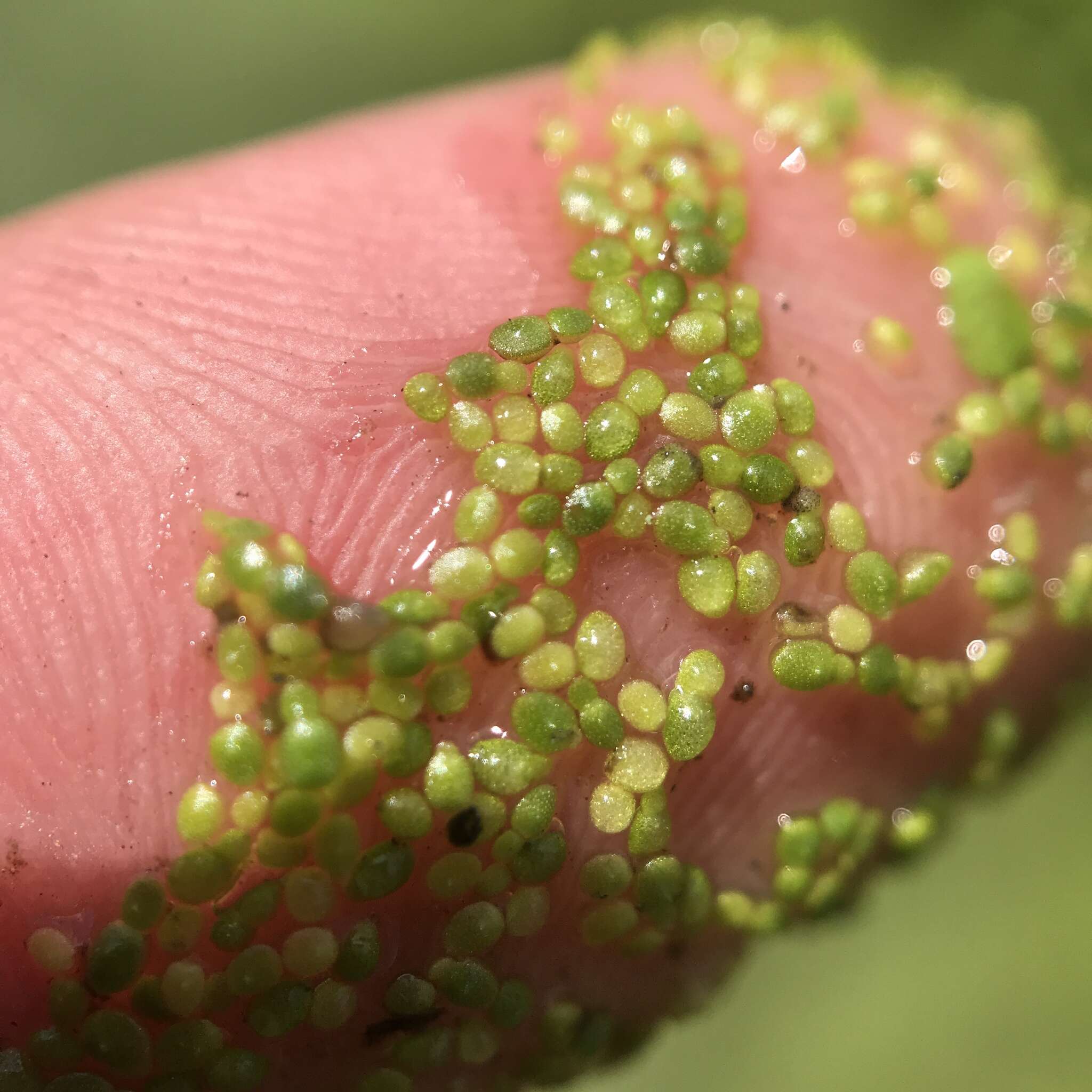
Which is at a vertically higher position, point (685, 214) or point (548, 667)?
point (685, 214)

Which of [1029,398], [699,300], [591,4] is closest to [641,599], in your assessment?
[699,300]

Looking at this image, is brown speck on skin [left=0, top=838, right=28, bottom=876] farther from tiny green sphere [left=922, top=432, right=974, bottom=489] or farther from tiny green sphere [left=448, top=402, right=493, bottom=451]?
tiny green sphere [left=922, top=432, right=974, bottom=489]

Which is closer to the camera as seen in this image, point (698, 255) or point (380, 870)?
point (380, 870)

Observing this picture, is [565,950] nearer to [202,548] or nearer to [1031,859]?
[202,548]

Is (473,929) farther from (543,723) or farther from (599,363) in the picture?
(599,363)

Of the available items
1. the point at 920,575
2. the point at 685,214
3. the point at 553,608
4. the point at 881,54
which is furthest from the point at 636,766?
the point at 881,54

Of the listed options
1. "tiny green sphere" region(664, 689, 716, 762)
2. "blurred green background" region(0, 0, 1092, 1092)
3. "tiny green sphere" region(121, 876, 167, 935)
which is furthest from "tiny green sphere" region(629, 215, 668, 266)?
"blurred green background" region(0, 0, 1092, 1092)
